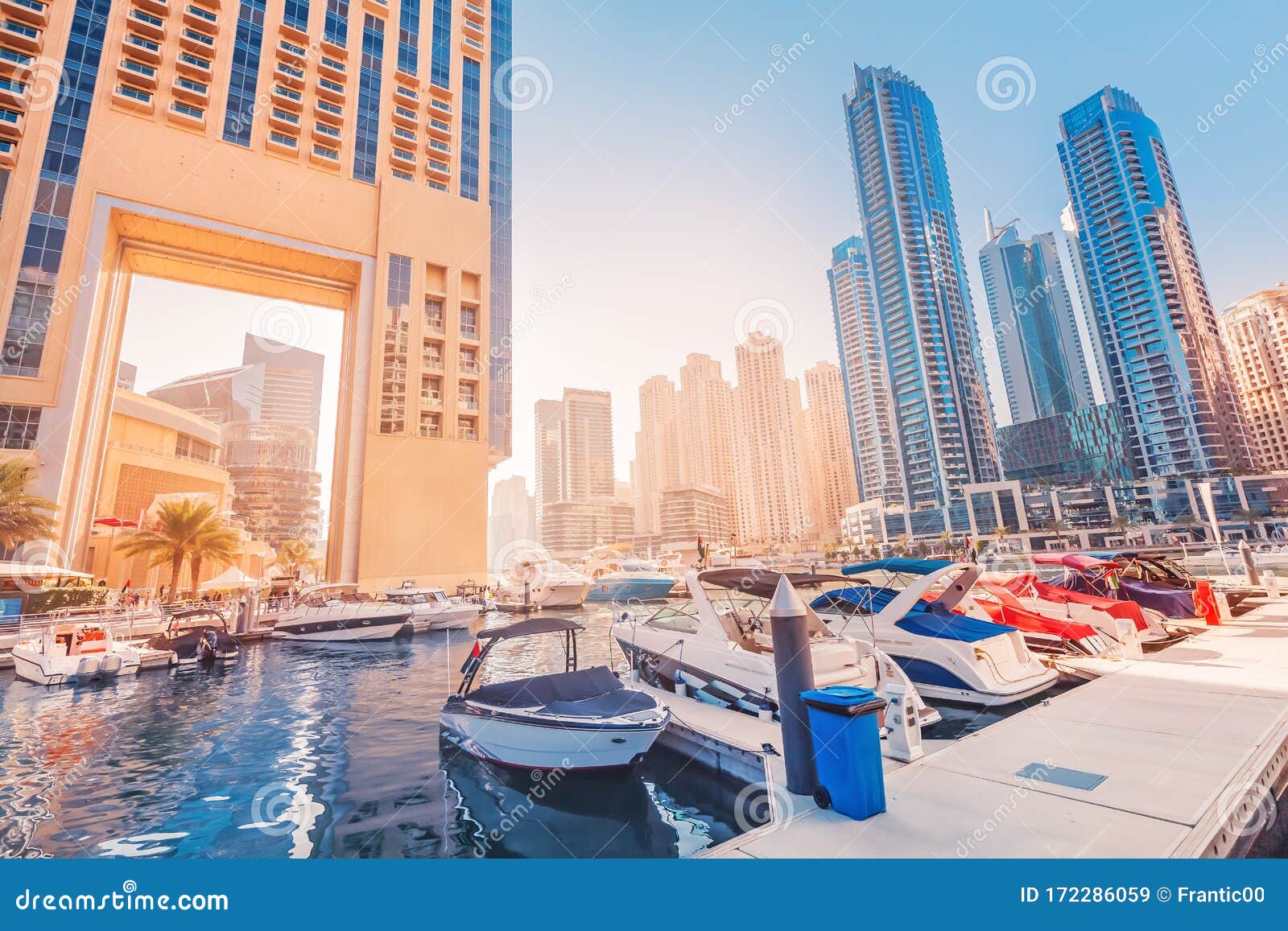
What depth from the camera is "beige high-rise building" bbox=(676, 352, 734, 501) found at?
410 feet

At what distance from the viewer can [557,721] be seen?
6387 mm

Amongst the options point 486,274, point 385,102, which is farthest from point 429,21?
point 486,274

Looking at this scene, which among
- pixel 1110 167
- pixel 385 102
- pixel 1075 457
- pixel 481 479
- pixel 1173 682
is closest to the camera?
pixel 1173 682

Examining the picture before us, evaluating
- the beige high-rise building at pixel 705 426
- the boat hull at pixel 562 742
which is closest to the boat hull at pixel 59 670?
the boat hull at pixel 562 742

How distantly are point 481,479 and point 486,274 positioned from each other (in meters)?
15.2

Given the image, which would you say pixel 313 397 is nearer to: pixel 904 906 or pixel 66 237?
pixel 66 237

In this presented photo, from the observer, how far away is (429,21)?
40.3 meters

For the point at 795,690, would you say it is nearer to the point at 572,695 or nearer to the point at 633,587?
the point at 572,695

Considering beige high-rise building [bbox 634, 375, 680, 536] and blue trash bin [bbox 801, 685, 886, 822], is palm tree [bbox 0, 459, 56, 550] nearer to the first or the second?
blue trash bin [bbox 801, 685, 886, 822]

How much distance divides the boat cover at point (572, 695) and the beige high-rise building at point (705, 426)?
11553 centimetres

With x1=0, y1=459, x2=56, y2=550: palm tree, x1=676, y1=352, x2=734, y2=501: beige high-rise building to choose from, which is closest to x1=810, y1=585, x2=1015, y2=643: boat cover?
x1=0, y1=459, x2=56, y2=550: palm tree

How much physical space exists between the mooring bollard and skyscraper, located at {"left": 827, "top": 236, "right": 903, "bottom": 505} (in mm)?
93543

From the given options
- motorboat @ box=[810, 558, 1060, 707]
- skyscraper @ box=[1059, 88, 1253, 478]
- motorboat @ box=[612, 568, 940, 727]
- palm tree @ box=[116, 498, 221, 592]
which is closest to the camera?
motorboat @ box=[612, 568, 940, 727]

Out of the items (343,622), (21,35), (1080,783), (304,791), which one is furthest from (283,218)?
(1080,783)
